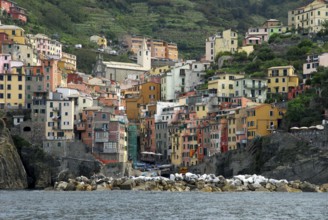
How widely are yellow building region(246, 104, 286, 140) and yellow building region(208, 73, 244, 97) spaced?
52.1ft

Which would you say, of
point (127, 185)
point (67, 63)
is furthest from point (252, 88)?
point (127, 185)

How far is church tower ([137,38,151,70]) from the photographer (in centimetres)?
19200

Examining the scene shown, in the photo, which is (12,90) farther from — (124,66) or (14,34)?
(124,66)

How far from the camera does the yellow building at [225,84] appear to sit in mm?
154250

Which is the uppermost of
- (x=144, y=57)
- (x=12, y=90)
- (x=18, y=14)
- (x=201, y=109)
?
(x=18, y=14)

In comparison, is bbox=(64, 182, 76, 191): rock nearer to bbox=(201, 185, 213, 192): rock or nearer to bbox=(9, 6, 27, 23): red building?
bbox=(201, 185, 213, 192): rock

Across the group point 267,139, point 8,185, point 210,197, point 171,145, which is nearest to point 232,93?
point 171,145

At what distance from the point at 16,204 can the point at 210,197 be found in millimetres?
17237

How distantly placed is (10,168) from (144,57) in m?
67.4

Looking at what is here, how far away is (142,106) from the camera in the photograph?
16112 centimetres

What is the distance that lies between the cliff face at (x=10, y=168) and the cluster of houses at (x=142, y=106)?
5.34 meters

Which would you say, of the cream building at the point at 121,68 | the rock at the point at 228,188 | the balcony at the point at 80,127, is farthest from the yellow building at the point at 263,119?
the cream building at the point at 121,68

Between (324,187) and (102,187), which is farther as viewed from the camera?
(102,187)

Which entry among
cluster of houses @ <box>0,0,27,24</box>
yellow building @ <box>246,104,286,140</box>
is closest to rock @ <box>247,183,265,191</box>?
yellow building @ <box>246,104,286,140</box>
